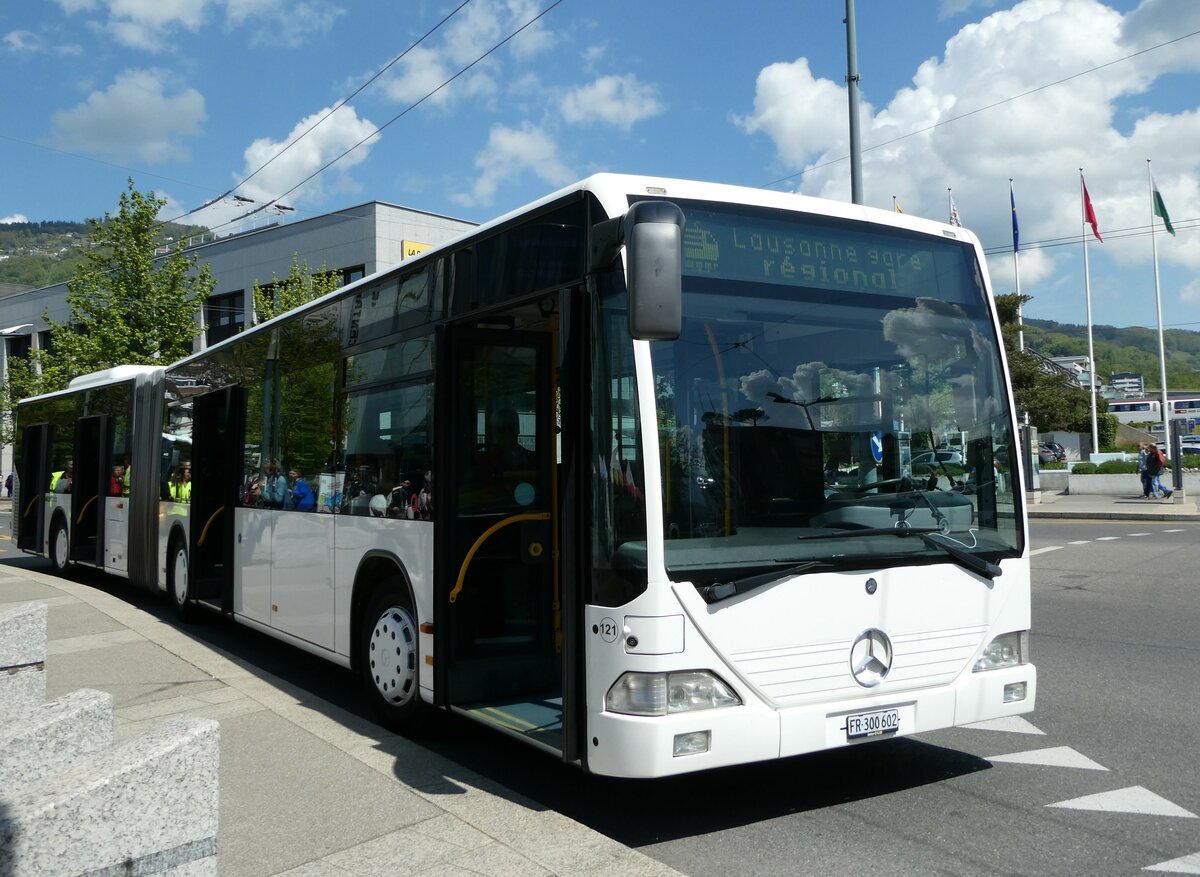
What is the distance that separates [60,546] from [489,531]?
13026 millimetres

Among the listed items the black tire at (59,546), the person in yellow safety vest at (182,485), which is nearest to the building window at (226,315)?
the black tire at (59,546)

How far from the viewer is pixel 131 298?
1232 inches

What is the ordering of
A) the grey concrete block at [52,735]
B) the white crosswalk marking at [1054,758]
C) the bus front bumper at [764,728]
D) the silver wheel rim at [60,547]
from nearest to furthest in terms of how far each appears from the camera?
the grey concrete block at [52,735] < the bus front bumper at [764,728] < the white crosswalk marking at [1054,758] < the silver wheel rim at [60,547]

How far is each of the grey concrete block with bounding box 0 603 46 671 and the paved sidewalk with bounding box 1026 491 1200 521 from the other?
2124 cm

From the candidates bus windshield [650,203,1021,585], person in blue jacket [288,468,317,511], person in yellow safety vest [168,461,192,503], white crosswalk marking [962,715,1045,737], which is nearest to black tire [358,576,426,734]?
person in blue jacket [288,468,317,511]

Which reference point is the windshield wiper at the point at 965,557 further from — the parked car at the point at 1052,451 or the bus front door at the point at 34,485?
the parked car at the point at 1052,451

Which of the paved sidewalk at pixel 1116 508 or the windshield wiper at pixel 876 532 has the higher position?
the windshield wiper at pixel 876 532

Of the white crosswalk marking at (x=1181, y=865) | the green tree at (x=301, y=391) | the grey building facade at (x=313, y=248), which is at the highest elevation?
the grey building facade at (x=313, y=248)

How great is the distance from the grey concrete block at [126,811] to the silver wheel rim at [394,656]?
3.52 meters

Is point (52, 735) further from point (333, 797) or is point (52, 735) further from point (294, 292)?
point (294, 292)

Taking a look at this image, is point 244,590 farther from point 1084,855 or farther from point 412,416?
point 1084,855

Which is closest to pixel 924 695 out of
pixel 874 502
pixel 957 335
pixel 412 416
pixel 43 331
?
pixel 874 502

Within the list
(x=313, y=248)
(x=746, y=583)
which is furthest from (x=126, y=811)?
(x=313, y=248)

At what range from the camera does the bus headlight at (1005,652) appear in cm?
555
